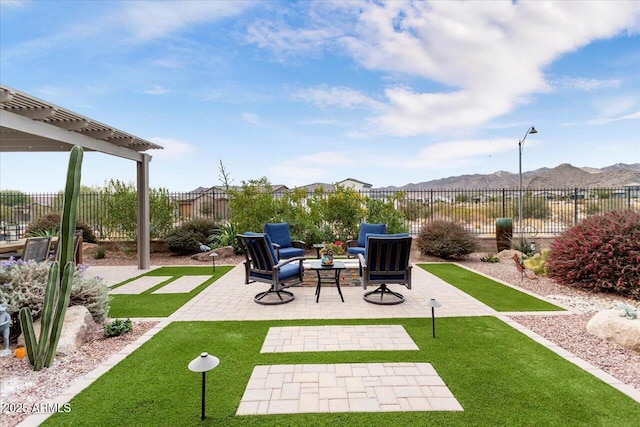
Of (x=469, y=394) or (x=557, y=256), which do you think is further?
(x=557, y=256)

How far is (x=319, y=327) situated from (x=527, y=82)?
12752 millimetres

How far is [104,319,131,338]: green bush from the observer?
3.76 m

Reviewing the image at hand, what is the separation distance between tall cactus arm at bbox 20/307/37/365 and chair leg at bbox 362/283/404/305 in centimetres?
400

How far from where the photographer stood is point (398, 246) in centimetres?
479

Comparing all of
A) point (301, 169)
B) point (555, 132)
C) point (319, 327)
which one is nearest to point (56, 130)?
point (319, 327)

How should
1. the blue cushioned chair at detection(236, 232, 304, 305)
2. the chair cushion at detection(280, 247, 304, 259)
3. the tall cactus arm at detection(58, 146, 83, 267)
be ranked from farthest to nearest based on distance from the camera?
1. the chair cushion at detection(280, 247, 304, 259)
2. the blue cushioned chair at detection(236, 232, 304, 305)
3. the tall cactus arm at detection(58, 146, 83, 267)

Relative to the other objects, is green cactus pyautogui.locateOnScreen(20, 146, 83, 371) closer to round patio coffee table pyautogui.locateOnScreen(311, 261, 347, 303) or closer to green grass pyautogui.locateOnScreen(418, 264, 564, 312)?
round patio coffee table pyautogui.locateOnScreen(311, 261, 347, 303)

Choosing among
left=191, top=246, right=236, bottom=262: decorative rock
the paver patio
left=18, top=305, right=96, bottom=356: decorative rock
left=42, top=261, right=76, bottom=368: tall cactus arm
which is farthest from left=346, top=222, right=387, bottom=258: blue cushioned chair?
left=42, top=261, right=76, bottom=368: tall cactus arm

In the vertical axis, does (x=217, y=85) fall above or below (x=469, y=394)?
above

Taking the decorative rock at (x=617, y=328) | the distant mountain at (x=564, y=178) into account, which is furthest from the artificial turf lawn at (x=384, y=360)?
the distant mountain at (x=564, y=178)

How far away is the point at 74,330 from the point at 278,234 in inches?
195

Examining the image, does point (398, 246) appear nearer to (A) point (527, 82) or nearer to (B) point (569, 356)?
(B) point (569, 356)

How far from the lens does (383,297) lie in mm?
5496

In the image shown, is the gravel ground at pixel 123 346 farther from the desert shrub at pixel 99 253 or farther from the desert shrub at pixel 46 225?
the desert shrub at pixel 46 225
